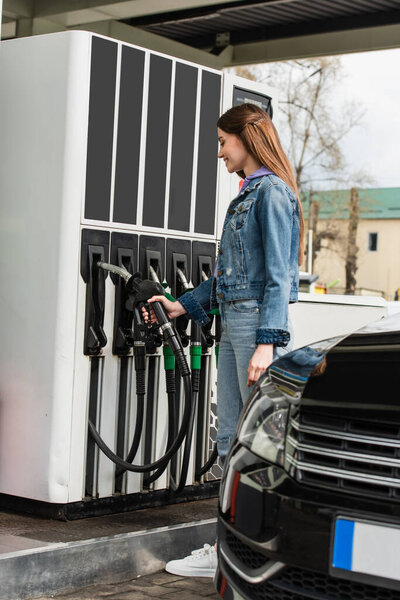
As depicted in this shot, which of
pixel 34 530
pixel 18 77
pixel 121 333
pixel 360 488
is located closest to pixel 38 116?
pixel 18 77

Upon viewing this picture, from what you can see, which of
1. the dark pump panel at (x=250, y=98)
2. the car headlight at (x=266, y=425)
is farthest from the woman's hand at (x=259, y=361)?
the dark pump panel at (x=250, y=98)

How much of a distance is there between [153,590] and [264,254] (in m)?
1.50

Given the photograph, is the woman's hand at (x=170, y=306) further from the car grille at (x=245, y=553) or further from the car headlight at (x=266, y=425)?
the car grille at (x=245, y=553)

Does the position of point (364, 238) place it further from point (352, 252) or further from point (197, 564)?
point (197, 564)

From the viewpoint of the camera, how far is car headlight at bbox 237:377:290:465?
295cm

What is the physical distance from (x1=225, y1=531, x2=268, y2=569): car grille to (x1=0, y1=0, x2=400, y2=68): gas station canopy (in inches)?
491

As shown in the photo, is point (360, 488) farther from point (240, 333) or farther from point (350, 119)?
point (350, 119)

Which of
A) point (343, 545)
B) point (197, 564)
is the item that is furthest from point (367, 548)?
point (197, 564)

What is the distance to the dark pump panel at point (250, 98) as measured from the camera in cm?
556

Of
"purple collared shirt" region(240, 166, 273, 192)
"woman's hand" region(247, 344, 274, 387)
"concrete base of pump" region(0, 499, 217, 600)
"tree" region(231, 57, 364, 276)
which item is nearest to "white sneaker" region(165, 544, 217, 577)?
"concrete base of pump" region(0, 499, 217, 600)

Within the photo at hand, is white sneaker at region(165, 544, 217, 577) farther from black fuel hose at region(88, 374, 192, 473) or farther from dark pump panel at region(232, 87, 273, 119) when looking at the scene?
dark pump panel at region(232, 87, 273, 119)

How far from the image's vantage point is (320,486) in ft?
9.14

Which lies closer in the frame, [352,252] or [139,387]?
[139,387]

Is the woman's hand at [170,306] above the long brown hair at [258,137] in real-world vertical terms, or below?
below
